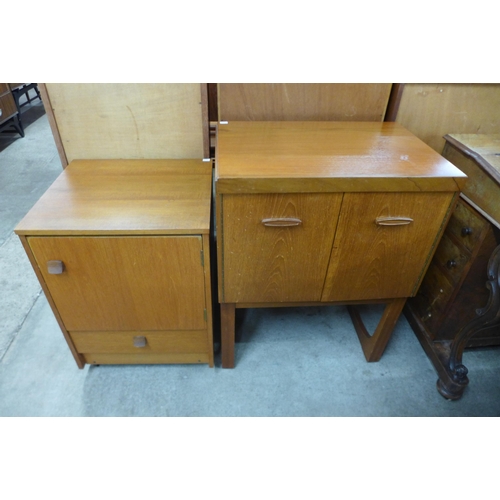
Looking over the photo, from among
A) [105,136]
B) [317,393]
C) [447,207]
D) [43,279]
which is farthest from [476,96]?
[43,279]

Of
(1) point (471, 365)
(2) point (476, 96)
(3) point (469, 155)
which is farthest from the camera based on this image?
(1) point (471, 365)

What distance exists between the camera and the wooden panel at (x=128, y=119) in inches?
46.4

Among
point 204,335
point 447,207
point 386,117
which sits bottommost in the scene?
point 204,335

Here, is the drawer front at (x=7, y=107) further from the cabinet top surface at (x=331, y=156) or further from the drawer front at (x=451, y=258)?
the drawer front at (x=451, y=258)

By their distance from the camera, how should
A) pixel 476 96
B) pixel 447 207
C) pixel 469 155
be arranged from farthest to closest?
pixel 476 96
pixel 469 155
pixel 447 207

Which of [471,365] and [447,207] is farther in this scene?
[471,365]

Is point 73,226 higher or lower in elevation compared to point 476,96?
lower

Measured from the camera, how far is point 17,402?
1.19 m

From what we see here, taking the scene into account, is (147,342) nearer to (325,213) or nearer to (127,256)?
(127,256)

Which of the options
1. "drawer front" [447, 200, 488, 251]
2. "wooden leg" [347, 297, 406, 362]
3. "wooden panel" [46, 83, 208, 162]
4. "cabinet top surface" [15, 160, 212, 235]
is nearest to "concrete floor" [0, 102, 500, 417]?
"wooden leg" [347, 297, 406, 362]

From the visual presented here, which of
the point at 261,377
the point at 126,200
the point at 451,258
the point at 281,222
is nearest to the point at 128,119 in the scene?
the point at 126,200

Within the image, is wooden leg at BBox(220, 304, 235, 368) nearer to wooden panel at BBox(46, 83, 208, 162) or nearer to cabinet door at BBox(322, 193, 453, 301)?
cabinet door at BBox(322, 193, 453, 301)

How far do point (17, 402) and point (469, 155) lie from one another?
1746 mm

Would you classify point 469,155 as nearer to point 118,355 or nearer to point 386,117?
point 386,117
